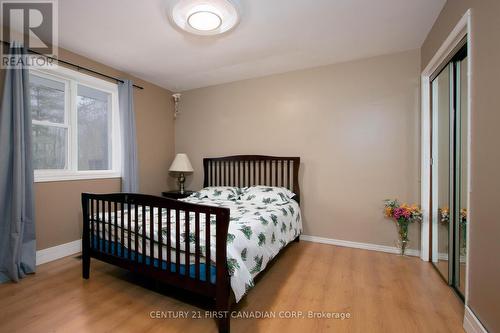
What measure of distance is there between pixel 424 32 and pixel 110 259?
3.74 m

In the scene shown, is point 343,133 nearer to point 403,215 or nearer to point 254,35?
point 403,215

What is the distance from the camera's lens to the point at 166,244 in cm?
172

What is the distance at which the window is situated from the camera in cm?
255

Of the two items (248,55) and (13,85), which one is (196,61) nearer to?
(248,55)

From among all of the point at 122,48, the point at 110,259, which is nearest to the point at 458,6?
the point at 122,48

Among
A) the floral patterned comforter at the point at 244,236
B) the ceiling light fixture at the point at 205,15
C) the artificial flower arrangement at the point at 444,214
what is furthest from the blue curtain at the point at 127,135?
the artificial flower arrangement at the point at 444,214

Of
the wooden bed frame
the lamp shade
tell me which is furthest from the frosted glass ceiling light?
the lamp shade

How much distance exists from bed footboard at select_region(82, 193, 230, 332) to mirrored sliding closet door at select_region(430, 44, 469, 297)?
1.81 m

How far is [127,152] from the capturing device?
323 cm

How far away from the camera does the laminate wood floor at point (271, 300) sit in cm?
156

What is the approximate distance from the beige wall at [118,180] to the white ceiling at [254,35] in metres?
0.47

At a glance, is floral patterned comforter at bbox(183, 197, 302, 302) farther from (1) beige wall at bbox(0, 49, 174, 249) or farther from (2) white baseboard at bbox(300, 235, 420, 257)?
(1) beige wall at bbox(0, 49, 174, 249)

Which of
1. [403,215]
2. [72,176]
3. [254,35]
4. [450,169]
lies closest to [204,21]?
[254,35]

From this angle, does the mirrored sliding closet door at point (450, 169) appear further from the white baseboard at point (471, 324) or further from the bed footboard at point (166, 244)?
the bed footboard at point (166, 244)
